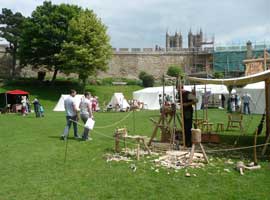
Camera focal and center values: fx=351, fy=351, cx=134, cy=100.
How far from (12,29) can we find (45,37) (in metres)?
6.69

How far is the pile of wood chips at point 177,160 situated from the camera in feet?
21.7

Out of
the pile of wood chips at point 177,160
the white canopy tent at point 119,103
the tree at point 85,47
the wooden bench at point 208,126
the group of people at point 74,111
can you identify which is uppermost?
the tree at point 85,47

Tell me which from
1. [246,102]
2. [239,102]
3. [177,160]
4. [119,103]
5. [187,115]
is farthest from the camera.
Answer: [119,103]

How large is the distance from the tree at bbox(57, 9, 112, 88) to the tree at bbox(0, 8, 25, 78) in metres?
8.22

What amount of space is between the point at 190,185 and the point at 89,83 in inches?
1376

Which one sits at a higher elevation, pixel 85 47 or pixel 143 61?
pixel 143 61

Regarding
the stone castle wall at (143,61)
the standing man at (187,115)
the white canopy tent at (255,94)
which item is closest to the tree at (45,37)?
the stone castle wall at (143,61)

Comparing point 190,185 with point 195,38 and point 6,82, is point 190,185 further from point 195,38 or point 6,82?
point 195,38

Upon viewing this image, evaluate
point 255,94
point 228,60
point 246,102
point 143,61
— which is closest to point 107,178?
point 246,102

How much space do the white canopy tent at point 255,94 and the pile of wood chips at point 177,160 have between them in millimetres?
14666

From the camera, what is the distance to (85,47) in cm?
3469

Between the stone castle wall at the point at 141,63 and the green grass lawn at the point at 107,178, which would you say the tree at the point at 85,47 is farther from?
the green grass lawn at the point at 107,178

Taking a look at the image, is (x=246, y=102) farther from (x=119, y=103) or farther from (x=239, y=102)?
(x=119, y=103)

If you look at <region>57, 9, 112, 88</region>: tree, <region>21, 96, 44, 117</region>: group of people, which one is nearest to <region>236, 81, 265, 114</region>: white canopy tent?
<region>21, 96, 44, 117</region>: group of people
